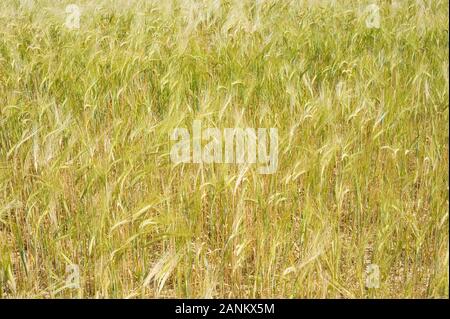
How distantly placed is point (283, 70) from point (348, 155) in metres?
0.54

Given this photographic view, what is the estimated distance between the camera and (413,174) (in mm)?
1645

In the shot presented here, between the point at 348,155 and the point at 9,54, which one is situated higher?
the point at 9,54

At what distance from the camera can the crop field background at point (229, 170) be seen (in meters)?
1.40

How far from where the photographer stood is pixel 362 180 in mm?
1620

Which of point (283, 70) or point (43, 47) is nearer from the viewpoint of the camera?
point (283, 70)

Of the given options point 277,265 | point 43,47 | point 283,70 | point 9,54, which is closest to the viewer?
point 277,265

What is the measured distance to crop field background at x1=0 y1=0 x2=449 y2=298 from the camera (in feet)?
4.59

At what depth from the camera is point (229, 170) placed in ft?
5.19
